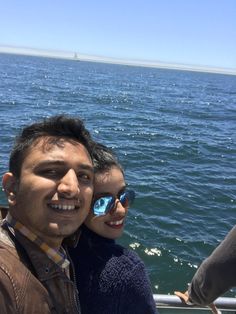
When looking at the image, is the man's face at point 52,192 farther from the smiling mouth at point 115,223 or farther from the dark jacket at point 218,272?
the dark jacket at point 218,272

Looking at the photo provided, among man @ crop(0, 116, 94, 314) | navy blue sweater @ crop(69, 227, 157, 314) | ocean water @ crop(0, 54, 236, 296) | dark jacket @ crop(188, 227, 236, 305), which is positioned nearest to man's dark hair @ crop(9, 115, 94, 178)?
man @ crop(0, 116, 94, 314)

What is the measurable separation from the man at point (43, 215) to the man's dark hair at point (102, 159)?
8.5 inches

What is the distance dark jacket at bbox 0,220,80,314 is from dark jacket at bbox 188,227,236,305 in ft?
2.83

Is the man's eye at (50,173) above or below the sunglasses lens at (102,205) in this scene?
above

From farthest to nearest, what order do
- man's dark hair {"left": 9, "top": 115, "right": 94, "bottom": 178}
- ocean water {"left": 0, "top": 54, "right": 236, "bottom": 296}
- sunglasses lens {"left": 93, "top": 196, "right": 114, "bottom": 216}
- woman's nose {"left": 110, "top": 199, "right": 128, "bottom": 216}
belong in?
ocean water {"left": 0, "top": 54, "right": 236, "bottom": 296} → woman's nose {"left": 110, "top": 199, "right": 128, "bottom": 216} → sunglasses lens {"left": 93, "top": 196, "right": 114, "bottom": 216} → man's dark hair {"left": 9, "top": 115, "right": 94, "bottom": 178}

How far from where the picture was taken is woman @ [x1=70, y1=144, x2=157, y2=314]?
2266 millimetres

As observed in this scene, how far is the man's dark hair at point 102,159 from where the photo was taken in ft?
8.37

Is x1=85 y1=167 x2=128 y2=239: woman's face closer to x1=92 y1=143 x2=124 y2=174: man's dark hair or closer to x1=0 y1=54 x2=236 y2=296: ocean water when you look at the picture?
x1=92 y1=143 x2=124 y2=174: man's dark hair

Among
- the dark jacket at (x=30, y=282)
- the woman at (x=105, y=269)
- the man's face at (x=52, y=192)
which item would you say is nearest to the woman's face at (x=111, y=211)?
the woman at (x=105, y=269)

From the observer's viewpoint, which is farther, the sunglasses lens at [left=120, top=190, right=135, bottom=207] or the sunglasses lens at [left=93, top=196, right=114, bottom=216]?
the sunglasses lens at [left=120, top=190, right=135, bottom=207]

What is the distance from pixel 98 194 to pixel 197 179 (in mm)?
11646

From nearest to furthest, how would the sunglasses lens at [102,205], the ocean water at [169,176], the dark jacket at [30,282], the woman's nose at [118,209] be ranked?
the dark jacket at [30,282] → the sunglasses lens at [102,205] → the woman's nose at [118,209] → the ocean water at [169,176]

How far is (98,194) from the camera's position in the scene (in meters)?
2.54

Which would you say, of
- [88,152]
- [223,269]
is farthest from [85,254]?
[223,269]
